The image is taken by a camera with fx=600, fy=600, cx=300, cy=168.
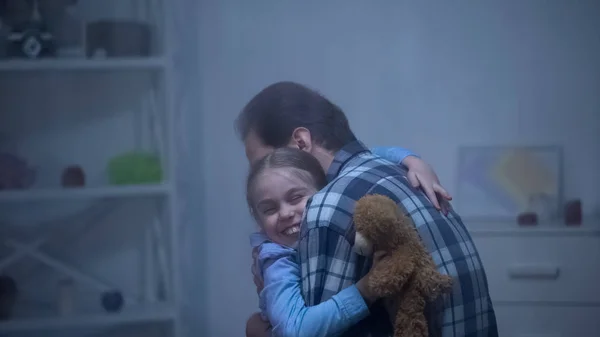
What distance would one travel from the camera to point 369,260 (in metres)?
0.63

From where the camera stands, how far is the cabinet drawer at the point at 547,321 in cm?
112

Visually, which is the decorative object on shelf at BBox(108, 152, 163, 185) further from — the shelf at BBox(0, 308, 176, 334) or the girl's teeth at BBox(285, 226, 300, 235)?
the girl's teeth at BBox(285, 226, 300, 235)

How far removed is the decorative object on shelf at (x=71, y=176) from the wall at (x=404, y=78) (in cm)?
20

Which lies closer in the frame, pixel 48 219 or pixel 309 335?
pixel 309 335

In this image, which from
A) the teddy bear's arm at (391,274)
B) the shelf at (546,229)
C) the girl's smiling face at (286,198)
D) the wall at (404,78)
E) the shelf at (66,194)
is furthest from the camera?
the shelf at (546,229)

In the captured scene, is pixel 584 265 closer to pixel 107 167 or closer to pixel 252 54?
pixel 252 54

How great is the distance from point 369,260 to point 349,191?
7cm

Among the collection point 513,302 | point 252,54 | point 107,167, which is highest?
point 252,54

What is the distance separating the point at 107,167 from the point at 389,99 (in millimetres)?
486

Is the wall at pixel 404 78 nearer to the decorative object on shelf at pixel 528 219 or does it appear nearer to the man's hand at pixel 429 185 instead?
the decorative object on shelf at pixel 528 219

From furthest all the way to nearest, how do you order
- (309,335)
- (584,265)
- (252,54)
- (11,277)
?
1. (584,265)
2. (252,54)
3. (11,277)
4. (309,335)

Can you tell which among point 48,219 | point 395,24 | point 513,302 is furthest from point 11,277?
point 513,302

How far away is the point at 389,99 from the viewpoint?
3.45 feet

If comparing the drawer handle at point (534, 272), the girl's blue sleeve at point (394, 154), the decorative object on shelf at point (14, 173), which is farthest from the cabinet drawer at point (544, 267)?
the decorative object on shelf at point (14, 173)
